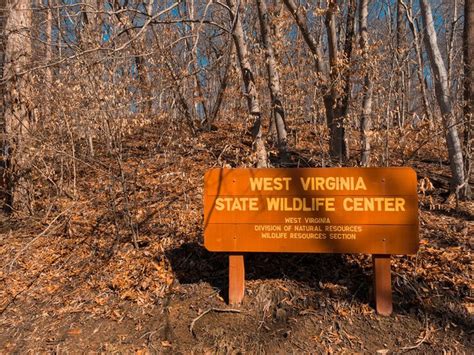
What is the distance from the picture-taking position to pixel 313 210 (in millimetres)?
4035

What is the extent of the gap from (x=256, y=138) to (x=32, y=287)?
12.4 feet

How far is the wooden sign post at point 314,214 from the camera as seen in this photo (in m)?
3.90

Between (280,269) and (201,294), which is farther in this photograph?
(280,269)

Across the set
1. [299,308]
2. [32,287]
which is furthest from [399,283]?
[32,287]

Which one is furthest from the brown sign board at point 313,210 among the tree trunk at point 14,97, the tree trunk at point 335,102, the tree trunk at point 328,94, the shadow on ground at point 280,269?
the tree trunk at point 14,97

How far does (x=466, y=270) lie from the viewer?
171 inches

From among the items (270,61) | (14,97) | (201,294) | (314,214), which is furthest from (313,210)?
(14,97)

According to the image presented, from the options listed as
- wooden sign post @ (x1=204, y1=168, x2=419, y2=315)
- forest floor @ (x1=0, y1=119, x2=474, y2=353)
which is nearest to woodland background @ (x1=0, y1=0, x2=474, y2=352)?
forest floor @ (x1=0, y1=119, x2=474, y2=353)

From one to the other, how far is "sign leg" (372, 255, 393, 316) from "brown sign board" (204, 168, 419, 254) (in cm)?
12

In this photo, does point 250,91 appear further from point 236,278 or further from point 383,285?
point 383,285

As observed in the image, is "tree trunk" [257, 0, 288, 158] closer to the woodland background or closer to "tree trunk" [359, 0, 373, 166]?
the woodland background

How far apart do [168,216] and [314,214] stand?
8.65 ft

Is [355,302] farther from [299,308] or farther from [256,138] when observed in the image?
[256,138]

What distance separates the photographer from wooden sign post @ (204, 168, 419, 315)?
12.8 ft
